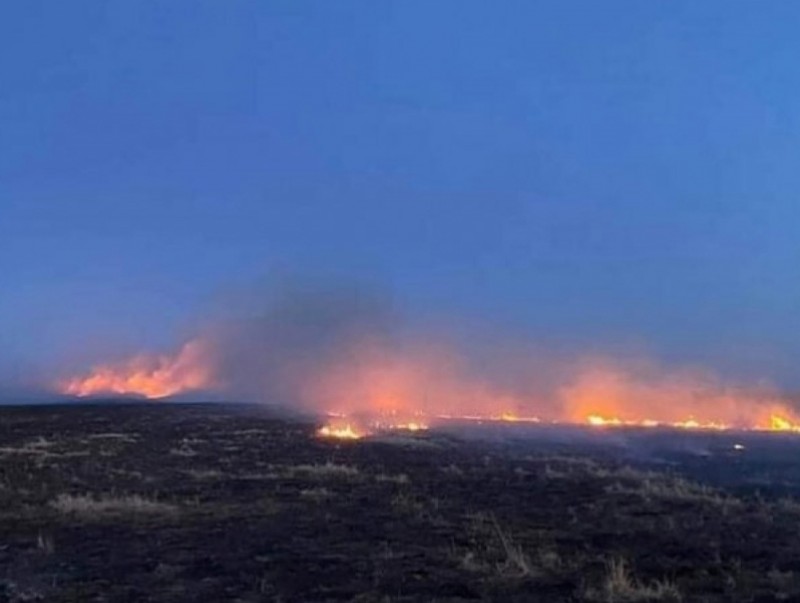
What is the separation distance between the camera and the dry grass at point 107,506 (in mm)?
26466

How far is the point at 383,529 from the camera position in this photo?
2406 centimetres

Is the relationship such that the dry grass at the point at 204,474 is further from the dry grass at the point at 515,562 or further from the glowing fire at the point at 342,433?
the glowing fire at the point at 342,433

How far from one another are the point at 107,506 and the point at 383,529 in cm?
790

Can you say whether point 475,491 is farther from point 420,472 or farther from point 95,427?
point 95,427

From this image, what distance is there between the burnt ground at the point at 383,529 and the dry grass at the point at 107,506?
8cm

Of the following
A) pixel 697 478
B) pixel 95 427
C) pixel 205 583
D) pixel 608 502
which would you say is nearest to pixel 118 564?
pixel 205 583

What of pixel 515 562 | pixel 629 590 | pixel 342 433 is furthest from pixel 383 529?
pixel 342 433

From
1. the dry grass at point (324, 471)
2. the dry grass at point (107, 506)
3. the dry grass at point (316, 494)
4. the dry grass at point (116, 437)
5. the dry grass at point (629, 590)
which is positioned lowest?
the dry grass at point (629, 590)

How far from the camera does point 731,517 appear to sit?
27.4 metres

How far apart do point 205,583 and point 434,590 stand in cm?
397

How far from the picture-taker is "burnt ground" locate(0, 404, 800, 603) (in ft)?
57.4

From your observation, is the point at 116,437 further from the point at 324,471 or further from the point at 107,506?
the point at 107,506

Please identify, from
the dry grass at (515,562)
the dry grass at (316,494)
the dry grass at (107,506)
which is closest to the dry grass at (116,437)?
the dry grass at (316,494)

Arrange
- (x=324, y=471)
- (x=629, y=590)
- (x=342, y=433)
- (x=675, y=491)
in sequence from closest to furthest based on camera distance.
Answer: (x=629, y=590)
(x=675, y=491)
(x=324, y=471)
(x=342, y=433)
